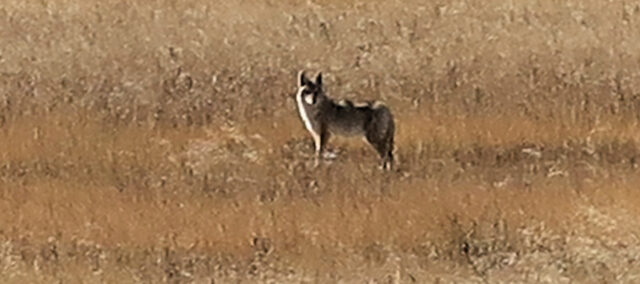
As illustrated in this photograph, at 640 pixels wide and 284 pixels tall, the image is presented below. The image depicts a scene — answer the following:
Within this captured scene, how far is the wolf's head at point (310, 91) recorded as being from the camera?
1980 cm

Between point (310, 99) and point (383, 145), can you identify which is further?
point (310, 99)

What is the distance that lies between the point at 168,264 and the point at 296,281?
1387mm

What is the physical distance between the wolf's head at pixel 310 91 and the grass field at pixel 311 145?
1.98 ft

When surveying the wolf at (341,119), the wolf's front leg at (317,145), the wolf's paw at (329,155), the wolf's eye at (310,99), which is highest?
the wolf's eye at (310,99)

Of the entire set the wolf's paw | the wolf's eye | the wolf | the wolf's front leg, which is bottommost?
the wolf's paw

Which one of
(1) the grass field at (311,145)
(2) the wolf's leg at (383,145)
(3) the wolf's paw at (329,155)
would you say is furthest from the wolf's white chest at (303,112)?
(2) the wolf's leg at (383,145)

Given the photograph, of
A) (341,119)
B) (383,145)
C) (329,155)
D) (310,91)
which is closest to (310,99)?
(310,91)

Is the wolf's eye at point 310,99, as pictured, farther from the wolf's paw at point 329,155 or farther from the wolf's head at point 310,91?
the wolf's paw at point 329,155

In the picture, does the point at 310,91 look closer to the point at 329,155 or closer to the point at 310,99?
the point at 310,99

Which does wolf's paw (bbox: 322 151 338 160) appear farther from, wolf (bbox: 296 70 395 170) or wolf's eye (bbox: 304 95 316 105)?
wolf's eye (bbox: 304 95 316 105)

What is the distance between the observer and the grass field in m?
15.0

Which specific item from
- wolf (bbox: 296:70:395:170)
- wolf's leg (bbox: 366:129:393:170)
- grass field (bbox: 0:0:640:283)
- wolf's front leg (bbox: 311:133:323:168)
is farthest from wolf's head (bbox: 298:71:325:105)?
wolf's leg (bbox: 366:129:393:170)

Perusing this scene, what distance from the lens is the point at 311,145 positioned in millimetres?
19719

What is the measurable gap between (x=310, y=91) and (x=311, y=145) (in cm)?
76
